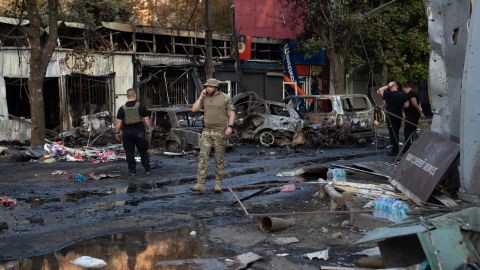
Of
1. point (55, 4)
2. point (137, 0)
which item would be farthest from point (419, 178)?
point (137, 0)

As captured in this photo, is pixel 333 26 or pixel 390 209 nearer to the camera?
pixel 390 209

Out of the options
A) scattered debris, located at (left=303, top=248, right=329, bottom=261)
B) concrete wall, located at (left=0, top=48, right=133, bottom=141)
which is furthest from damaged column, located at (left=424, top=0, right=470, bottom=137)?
concrete wall, located at (left=0, top=48, right=133, bottom=141)

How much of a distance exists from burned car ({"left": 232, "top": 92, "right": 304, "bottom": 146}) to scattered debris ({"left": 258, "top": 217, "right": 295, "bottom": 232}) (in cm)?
1109

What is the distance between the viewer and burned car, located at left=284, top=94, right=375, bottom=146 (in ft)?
57.7

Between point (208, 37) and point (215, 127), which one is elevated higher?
point (208, 37)

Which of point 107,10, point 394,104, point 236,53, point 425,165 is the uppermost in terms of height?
point 107,10

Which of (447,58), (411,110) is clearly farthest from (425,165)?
(411,110)

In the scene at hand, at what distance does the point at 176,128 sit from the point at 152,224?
8.94 meters

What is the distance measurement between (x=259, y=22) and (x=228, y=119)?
2494 centimetres

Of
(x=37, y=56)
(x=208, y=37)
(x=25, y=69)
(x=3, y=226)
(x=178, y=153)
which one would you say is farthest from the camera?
(x=208, y=37)

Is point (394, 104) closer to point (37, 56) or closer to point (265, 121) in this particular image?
point (265, 121)

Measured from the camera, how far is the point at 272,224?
21.0 feet

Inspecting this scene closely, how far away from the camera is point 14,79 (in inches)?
784

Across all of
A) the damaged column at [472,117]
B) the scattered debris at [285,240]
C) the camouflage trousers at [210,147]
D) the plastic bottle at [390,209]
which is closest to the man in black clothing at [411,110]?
the camouflage trousers at [210,147]
